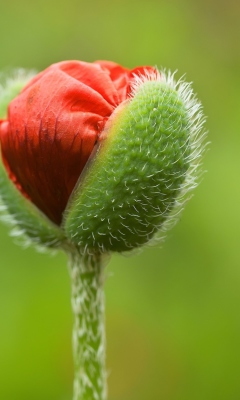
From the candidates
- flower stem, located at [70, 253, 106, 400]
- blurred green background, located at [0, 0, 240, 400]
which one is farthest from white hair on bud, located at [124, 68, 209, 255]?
blurred green background, located at [0, 0, 240, 400]

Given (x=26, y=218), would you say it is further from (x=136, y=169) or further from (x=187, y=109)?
(x=187, y=109)

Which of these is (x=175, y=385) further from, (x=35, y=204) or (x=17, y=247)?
(x=35, y=204)

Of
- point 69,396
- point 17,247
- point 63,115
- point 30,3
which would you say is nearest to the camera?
point 63,115

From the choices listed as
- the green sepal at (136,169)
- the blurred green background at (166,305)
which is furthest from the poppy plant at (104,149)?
the blurred green background at (166,305)

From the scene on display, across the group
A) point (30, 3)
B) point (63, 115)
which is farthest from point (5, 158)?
point (30, 3)

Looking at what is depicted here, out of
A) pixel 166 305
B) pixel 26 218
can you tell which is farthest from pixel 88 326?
pixel 166 305

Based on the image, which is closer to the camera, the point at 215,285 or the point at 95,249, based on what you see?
the point at 95,249

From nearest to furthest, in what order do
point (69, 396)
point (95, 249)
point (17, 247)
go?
point (95, 249) → point (69, 396) → point (17, 247)

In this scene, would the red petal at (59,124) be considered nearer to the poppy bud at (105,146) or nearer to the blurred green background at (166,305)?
the poppy bud at (105,146)
